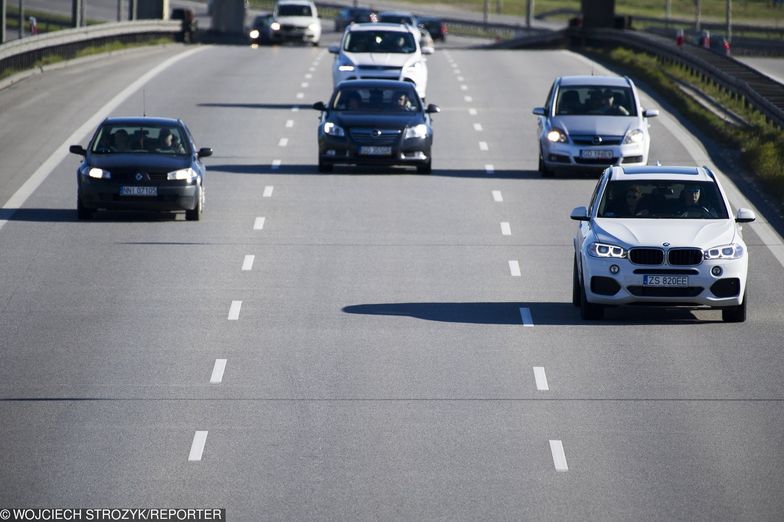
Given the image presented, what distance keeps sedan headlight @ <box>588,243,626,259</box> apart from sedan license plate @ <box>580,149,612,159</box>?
12059 millimetres

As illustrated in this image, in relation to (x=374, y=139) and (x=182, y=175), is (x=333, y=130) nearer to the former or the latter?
(x=374, y=139)

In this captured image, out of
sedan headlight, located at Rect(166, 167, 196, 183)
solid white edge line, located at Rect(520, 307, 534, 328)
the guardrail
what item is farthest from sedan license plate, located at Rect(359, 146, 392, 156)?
the guardrail

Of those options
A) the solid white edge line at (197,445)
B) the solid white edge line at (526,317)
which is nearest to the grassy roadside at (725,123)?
the solid white edge line at (526,317)

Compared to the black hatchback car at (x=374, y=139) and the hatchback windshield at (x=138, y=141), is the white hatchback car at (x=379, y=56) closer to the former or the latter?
the black hatchback car at (x=374, y=139)

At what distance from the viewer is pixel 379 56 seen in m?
40.0

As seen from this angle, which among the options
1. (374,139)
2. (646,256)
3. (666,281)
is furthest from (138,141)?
(666,281)

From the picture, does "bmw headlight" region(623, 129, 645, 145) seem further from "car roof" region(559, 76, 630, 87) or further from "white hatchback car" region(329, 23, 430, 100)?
"white hatchback car" region(329, 23, 430, 100)

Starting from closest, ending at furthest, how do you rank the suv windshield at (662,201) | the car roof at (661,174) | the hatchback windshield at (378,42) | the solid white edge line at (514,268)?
the suv windshield at (662,201) → the car roof at (661,174) → the solid white edge line at (514,268) → the hatchback windshield at (378,42)

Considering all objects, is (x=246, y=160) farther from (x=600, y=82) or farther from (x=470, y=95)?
(x=470, y=95)

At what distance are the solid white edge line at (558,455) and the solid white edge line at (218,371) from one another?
3461 millimetres

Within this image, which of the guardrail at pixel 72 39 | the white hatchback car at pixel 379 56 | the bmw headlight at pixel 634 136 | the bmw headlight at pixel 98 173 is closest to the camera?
the bmw headlight at pixel 98 173

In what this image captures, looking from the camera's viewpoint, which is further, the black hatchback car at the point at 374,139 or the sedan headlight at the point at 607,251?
the black hatchback car at the point at 374,139

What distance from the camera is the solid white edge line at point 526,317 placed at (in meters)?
18.9

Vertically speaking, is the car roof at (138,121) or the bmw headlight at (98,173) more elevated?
the car roof at (138,121)
